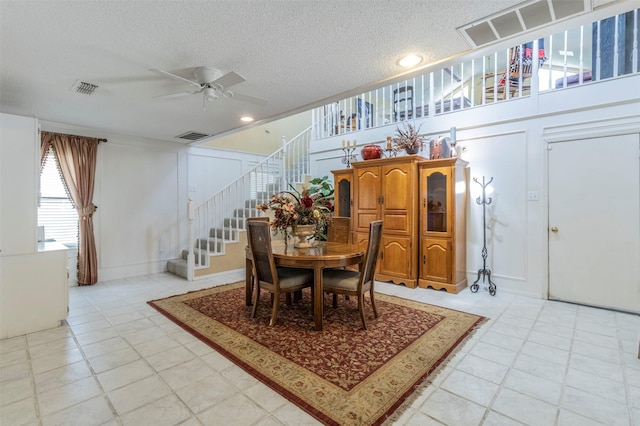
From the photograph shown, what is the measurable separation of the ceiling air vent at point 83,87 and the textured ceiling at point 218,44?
0.07 m

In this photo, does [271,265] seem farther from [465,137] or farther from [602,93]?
[602,93]

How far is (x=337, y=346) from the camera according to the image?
8.23ft

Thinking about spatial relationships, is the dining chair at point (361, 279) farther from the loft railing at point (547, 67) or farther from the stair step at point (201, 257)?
the stair step at point (201, 257)

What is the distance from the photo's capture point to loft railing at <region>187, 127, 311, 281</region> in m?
5.40

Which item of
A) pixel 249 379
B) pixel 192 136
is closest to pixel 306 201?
pixel 249 379

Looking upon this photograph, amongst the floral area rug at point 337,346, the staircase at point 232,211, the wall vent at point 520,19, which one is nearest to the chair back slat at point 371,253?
the floral area rug at point 337,346

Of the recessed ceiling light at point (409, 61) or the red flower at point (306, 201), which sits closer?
the recessed ceiling light at point (409, 61)

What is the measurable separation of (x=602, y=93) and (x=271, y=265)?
4066 millimetres

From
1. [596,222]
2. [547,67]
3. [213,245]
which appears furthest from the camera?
[213,245]

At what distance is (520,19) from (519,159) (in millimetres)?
2354

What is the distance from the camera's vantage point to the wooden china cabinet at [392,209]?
4.27 meters

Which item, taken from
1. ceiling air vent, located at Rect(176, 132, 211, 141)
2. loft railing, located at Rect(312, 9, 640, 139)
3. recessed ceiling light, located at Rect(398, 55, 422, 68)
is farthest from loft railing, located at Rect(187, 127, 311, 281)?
recessed ceiling light, located at Rect(398, 55, 422, 68)

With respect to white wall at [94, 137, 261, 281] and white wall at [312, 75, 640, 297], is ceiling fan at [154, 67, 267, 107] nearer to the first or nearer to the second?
white wall at [94, 137, 261, 281]

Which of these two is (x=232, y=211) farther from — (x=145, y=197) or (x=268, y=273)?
(x=268, y=273)
